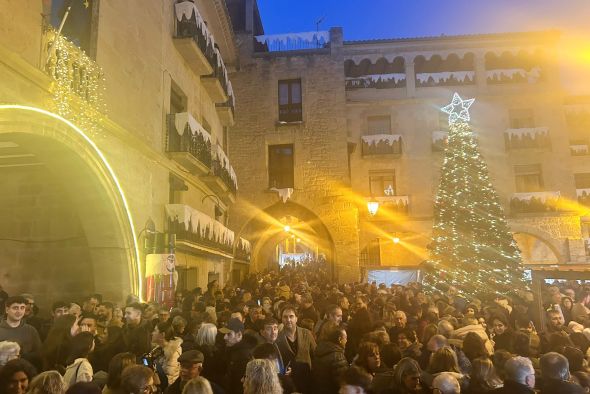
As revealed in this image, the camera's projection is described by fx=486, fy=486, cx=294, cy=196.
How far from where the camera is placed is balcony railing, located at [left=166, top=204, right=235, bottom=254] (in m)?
12.3

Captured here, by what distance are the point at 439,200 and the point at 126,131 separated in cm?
1288

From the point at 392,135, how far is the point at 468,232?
9.40 metres

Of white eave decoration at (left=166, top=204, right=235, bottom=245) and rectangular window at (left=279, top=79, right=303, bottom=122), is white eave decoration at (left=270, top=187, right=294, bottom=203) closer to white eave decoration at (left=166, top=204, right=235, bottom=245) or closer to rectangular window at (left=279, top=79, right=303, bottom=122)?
rectangular window at (left=279, top=79, right=303, bottom=122)

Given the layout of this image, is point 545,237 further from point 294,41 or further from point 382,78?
point 294,41

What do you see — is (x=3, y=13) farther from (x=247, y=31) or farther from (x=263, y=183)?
(x=247, y=31)

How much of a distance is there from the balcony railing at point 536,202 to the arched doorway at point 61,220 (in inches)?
819

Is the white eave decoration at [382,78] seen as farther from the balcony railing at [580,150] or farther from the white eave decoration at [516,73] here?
the balcony railing at [580,150]

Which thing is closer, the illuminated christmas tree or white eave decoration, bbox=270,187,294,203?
the illuminated christmas tree

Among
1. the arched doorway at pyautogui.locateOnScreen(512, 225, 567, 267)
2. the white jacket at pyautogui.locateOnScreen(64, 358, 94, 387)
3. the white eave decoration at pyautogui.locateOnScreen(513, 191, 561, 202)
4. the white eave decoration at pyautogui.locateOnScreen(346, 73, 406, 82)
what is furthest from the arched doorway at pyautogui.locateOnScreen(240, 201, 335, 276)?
the white jacket at pyautogui.locateOnScreen(64, 358, 94, 387)

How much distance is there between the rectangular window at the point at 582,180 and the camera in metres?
26.3

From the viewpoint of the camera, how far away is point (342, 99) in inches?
969

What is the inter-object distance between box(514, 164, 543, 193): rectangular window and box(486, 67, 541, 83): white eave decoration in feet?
15.7

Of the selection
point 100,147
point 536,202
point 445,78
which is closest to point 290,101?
point 445,78

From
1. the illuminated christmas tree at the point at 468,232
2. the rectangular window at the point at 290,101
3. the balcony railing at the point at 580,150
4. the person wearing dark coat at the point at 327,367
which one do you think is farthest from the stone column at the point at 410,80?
the person wearing dark coat at the point at 327,367
